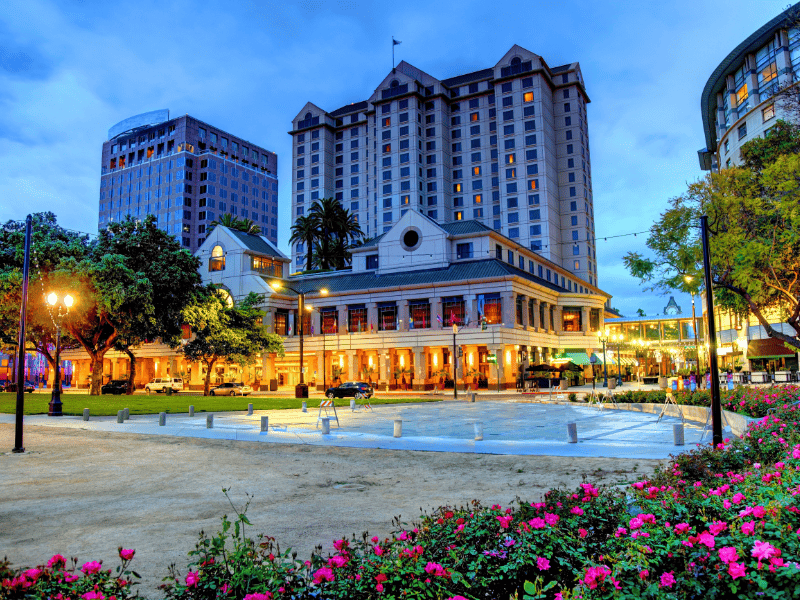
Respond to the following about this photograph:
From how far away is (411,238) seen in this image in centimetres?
7062

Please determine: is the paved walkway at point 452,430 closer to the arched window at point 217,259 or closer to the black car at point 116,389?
the black car at point 116,389

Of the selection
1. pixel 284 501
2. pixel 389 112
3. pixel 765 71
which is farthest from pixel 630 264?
pixel 389 112

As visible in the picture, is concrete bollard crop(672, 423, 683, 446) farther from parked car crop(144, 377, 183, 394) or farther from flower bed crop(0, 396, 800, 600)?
parked car crop(144, 377, 183, 394)

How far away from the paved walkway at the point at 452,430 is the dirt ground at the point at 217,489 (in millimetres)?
1614

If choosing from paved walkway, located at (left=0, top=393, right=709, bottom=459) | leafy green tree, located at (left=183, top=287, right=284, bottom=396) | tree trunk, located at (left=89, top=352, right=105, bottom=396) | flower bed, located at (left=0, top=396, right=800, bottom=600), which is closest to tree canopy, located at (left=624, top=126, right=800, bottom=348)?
paved walkway, located at (left=0, top=393, right=709, bottom=459)

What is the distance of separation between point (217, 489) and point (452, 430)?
42.5 feet

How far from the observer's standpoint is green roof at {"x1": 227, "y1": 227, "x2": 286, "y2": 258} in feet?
254

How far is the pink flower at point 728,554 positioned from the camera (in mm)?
3934

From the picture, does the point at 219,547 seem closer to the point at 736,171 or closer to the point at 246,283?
the point at 736,171

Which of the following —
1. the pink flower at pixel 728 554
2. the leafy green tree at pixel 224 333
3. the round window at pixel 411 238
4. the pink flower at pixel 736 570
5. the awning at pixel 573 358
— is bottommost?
the pink flower at pixel 736 570

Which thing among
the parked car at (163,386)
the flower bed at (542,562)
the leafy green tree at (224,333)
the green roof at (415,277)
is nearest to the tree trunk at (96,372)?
the leafy green tree at (224,333)

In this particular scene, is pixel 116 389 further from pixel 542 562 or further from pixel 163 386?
pixel 542 562

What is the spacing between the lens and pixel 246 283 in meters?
75.8

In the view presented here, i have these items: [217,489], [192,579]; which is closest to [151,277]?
[217,489]
